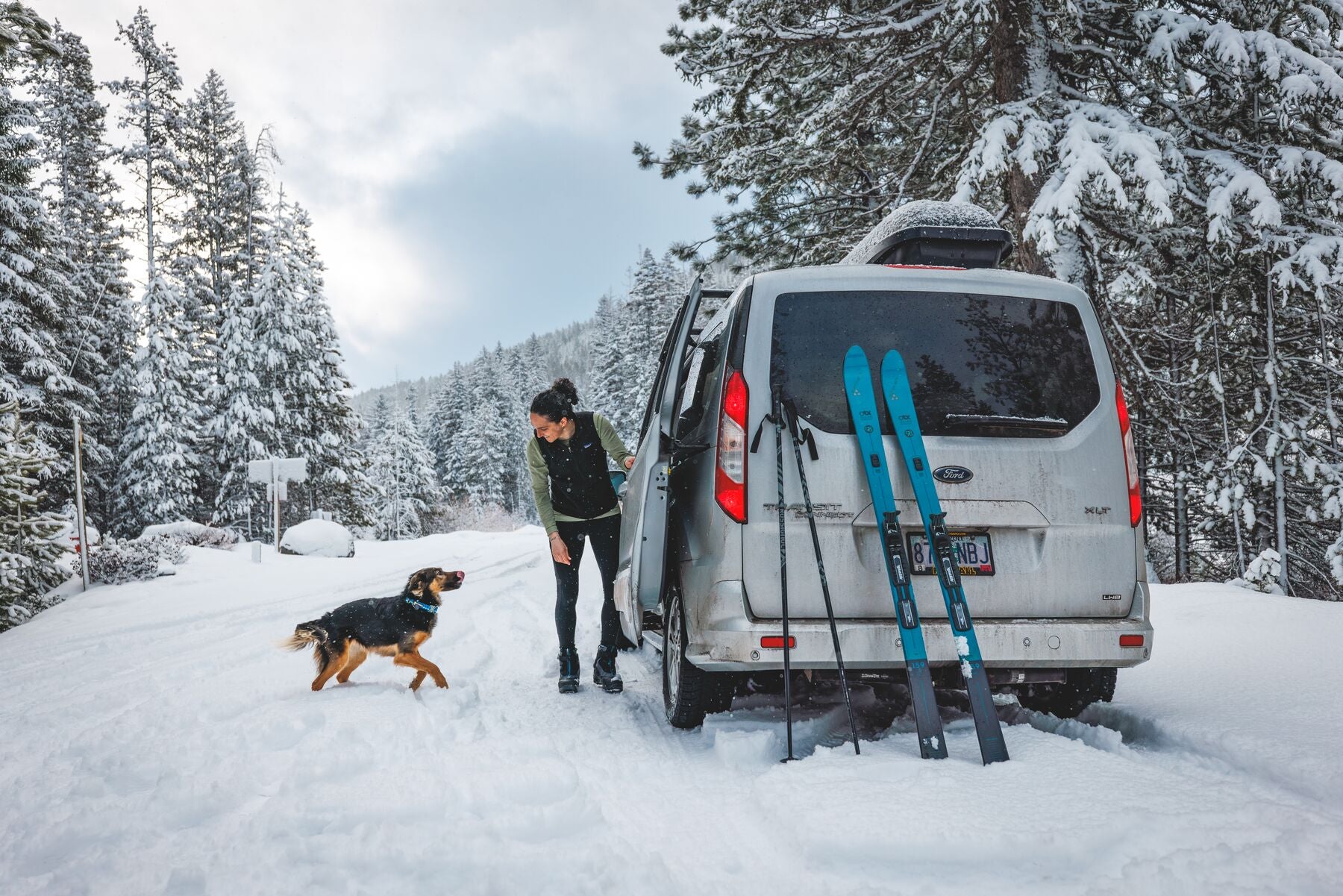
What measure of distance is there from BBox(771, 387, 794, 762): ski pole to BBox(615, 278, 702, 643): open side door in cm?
70

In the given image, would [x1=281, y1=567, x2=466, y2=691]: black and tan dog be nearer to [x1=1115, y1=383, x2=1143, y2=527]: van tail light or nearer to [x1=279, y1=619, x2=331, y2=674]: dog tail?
[x1=279, y1=619, x2=331, y2=674]: dog tail

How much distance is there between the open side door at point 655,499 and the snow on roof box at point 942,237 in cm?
131

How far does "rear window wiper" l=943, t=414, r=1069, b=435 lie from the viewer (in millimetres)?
3154

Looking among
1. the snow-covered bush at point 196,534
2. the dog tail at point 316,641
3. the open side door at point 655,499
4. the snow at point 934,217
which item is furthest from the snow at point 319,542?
the snow at point 934,217

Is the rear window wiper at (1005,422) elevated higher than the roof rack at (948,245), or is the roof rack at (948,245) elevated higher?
the roof rack at (948,245)

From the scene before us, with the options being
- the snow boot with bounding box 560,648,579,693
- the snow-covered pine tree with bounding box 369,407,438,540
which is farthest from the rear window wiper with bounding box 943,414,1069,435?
the snow-covered pine tree with bounding box 369,407,438,540

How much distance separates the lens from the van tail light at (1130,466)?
3.22 meters

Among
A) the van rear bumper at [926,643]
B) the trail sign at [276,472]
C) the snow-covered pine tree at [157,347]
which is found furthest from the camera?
the snow-covered pine tree at [157,347]

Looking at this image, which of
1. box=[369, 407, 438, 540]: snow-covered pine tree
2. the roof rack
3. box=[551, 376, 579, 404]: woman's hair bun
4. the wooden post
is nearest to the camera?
the roof rack

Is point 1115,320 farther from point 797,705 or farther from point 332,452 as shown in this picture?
point 332,452

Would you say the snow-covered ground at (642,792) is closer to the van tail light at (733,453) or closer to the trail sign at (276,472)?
the van tail light at (733,453)

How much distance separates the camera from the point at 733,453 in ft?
10.4

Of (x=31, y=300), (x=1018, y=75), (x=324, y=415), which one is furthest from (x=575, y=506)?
(x=324, y=415)

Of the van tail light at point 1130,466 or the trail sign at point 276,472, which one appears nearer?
the van tail light at point 1130,466
